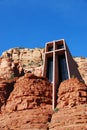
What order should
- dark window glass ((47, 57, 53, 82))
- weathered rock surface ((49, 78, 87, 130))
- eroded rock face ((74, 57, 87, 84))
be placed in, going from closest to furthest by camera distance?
weathered rock surface ((49, 78, 87, 130)) < dark window glass ((47, 57, 53, 82)) < eroded rock face ((74, 57, 87, 84))

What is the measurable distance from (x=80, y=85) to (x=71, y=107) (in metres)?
3.87

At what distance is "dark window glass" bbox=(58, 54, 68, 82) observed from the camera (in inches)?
2107

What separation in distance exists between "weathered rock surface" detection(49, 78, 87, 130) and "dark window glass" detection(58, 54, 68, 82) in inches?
263

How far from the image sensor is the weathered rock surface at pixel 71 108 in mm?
37281

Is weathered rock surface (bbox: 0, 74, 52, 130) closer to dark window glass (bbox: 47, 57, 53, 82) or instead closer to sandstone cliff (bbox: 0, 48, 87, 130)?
sandstone cliff (bbox: 0, 48, 87, 130)

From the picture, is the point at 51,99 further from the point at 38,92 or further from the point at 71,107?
the point at 71,107

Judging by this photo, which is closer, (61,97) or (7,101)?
(61,97)

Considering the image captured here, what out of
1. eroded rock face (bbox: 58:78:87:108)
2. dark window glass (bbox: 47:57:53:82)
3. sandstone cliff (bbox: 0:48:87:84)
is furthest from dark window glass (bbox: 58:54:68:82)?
sandstone cliff (bbox: 0:48:87:84)

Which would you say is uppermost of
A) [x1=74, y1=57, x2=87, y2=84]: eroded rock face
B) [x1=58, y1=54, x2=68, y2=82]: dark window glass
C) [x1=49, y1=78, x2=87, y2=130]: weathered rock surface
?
[x1=74, y1=57, x2=87, y2=84]: eroded rock face

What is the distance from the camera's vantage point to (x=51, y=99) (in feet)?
152

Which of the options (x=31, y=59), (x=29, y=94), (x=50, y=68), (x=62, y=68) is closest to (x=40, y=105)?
(x=29, y=94)

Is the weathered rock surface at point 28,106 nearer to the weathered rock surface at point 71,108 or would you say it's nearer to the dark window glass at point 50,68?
the weathered rock surface at point 71,108

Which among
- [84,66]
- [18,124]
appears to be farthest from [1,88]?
[84,66]

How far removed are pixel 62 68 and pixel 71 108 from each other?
565 inches
